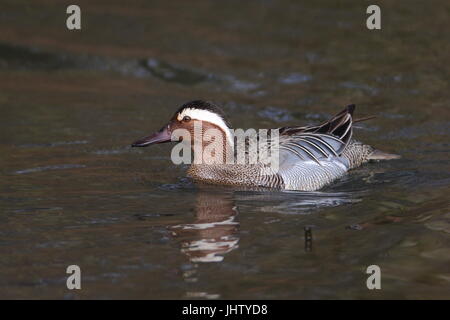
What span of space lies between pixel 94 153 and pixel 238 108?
293 centimetres

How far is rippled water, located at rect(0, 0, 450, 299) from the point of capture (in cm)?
825

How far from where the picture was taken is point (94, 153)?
40.8 ft

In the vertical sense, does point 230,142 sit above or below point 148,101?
below

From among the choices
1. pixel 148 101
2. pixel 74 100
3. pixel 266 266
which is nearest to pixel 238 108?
pixel 148 101

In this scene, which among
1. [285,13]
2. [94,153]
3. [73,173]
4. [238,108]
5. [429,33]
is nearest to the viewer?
[73,173]

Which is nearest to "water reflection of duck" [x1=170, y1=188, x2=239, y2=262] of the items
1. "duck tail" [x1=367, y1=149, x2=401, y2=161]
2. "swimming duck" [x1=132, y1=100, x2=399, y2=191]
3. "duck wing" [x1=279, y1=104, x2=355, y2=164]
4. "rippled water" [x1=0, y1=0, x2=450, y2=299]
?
"rippled water" [x1=0, y1=0, x2=450, y2=299]

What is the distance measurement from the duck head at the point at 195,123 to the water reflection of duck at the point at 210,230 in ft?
2.53

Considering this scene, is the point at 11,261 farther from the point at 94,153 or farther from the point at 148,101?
the point at 148,101

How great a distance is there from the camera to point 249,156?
11.1m

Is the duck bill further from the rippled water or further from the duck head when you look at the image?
the rippled water

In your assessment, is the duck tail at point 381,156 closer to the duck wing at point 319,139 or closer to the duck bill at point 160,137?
the duck wing at point 319,139
